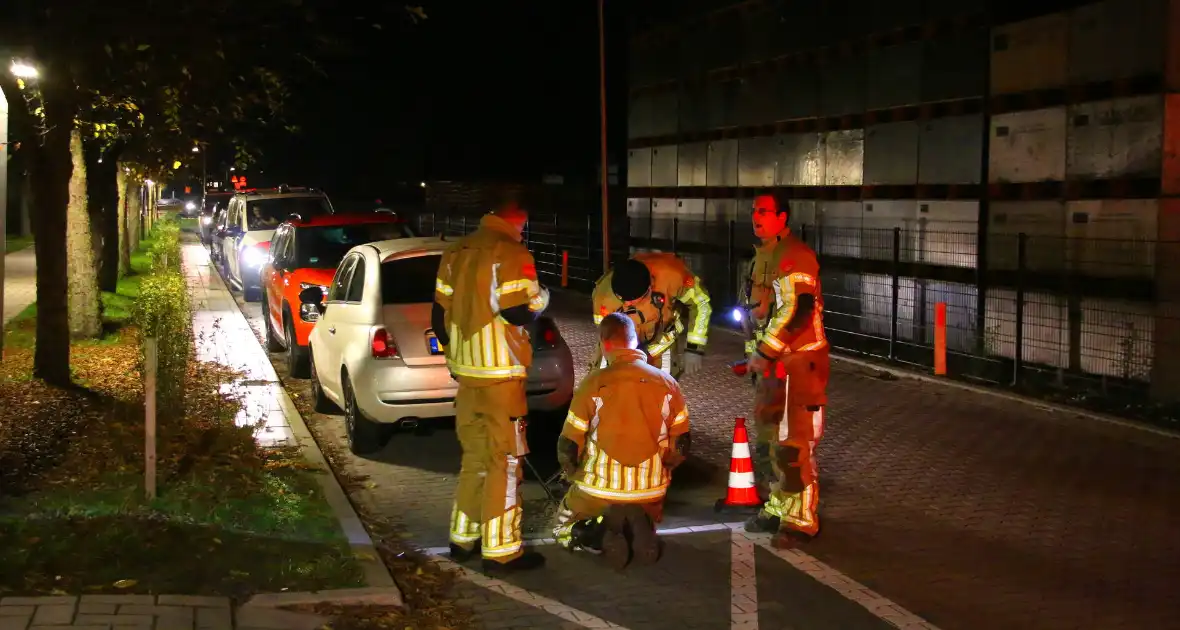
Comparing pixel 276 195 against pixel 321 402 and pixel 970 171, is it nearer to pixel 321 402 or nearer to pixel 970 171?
pixel 321 402

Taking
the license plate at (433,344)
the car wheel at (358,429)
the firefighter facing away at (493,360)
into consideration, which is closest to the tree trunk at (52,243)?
the car wheel at (358,429)

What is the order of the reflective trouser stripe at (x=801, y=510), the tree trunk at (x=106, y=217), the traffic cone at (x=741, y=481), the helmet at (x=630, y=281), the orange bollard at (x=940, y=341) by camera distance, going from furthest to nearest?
the tree trunk at (x=106, y=217) < the orange bollard at (x=940, y=341) < the traffic cone at (x=741, y=481) < the helmet at (x=630, y=281) < the reflective trouser stripe at (x=801, y=510)

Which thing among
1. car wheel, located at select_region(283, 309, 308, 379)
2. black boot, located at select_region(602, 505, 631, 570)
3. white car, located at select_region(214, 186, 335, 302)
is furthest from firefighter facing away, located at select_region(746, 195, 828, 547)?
white car, located at select_region(214, 186, 335, 302)

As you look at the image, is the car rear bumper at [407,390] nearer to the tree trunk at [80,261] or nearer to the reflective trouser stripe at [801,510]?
the reflective trouser stripe at [801,510]

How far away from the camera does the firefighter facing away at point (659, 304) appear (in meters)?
7.33

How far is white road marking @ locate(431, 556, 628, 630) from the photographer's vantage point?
578cm

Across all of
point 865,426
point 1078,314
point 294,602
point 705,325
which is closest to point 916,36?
point 1078,314

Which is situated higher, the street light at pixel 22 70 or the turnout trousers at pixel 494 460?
the street light at pixel 22 70

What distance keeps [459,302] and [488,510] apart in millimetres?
1083

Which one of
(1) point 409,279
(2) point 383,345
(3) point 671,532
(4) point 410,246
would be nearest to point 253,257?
(4) point 410,246

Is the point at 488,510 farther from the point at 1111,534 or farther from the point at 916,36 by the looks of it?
the point at 916,36

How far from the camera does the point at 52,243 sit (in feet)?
37.1

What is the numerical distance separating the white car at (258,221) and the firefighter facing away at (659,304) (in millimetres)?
12889

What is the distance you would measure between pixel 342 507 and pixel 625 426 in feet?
6.98
